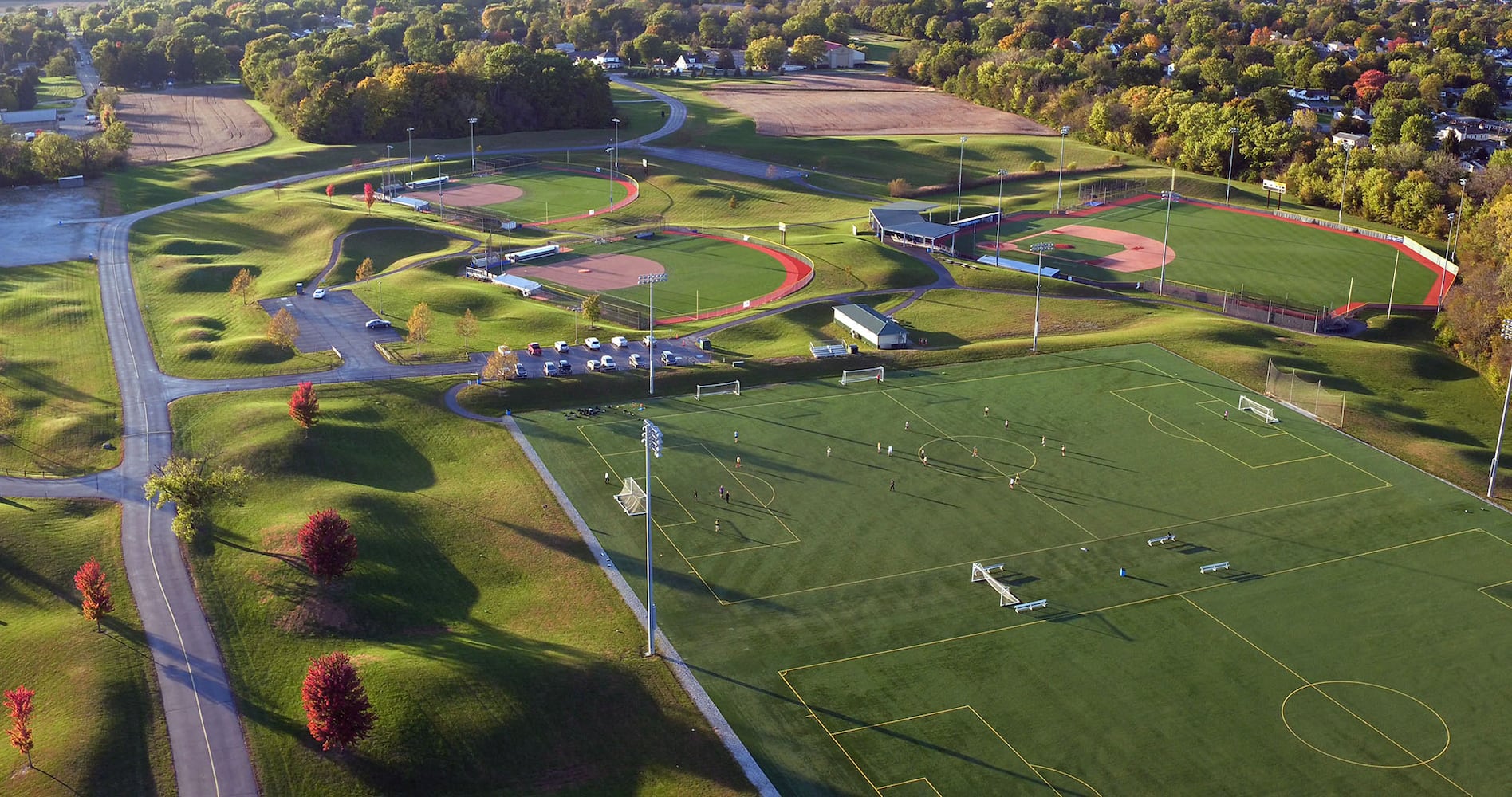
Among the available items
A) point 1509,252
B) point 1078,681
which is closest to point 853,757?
point 1078,681

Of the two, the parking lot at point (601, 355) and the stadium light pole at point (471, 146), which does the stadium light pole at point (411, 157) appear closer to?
the stadium light pole at point (471, 146)

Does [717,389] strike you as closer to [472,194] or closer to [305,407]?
[305,407]

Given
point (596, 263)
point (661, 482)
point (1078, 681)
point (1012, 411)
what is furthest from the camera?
point (596, 263)

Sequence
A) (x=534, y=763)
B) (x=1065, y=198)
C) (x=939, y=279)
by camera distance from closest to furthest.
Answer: (x=534, y=763), (x=939, y=279), (x=1065, y=198)

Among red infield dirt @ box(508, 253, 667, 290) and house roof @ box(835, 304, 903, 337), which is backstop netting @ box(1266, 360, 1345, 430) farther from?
red infield dirt @ box(508, 253, 667, 290)

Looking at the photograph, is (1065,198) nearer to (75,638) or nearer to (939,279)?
(939,279)

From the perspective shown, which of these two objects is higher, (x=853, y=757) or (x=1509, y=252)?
(x=1509, y=252)
